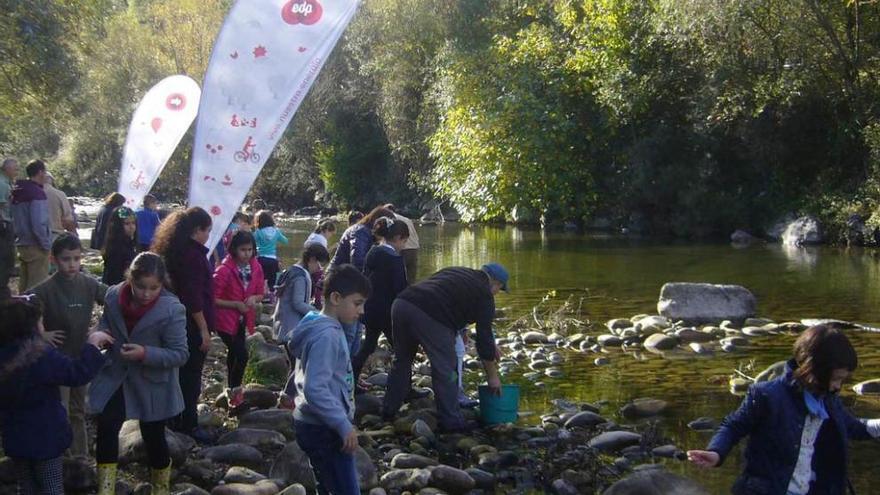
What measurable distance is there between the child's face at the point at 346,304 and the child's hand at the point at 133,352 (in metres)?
1.07

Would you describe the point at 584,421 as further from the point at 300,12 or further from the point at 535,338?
the point at 535,338

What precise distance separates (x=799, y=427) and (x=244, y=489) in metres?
3.25

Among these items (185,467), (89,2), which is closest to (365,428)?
(185,467)

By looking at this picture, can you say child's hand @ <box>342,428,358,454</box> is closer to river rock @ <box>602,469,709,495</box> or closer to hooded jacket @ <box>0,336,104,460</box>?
hooded jacket @ <box>0,336,104,460</box>

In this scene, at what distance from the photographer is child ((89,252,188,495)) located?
502 cm

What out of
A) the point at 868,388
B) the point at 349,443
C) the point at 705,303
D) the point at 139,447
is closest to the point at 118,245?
the point at 139,447

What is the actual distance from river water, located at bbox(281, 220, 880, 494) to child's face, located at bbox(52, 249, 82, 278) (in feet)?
13.9

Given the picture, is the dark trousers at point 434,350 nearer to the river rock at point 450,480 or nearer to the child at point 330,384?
the river rock at point 450,480

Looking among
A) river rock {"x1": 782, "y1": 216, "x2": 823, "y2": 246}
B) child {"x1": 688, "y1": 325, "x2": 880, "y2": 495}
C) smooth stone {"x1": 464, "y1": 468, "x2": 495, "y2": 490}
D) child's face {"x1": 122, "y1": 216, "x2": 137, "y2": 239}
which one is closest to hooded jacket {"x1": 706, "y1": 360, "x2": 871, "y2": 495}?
child {"x1": 688, "y1": 325, "x2": 880, "y2": 495}

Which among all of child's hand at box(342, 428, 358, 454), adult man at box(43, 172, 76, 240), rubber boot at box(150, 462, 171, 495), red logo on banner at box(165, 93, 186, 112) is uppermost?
red logo on banner at box(165, 93, 186, 112)

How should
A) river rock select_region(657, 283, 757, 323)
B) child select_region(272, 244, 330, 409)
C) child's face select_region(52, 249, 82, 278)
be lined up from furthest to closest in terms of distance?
1. river rock select_region(657, 283, 757, 323)
2. child select_region(272, 244, 330, 409)
3. child's face select_region(52, 249, 82, 278)

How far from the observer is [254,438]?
6.84m

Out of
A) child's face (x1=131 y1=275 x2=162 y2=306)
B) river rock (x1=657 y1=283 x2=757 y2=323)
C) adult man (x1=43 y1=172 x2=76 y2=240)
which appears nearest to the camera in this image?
child's face (x1=131 y1=275 x2=162 y2=306)

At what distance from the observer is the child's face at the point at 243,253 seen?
739cm
